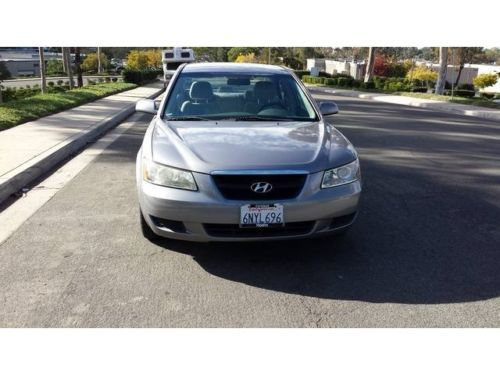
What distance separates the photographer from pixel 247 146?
3.76 m

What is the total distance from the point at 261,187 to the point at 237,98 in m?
1.76

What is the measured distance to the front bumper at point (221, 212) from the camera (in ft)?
11.2

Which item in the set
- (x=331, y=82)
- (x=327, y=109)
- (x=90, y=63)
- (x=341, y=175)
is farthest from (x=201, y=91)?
(x=90, y=63)

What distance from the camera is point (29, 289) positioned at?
3.33m

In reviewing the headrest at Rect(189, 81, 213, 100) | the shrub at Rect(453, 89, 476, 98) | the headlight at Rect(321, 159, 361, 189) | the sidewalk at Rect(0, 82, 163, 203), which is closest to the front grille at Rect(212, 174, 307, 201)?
the headlight at Rect(321, 159, 361, 189)

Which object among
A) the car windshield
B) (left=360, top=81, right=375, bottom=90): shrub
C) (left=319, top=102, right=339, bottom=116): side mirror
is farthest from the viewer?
(left=360, top=81, right=375, bottom=90): shrub

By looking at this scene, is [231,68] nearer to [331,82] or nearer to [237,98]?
[237,98]

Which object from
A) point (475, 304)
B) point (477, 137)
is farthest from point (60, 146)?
point (477, 137)

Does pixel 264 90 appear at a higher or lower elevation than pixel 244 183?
higher

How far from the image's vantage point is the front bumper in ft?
11.2

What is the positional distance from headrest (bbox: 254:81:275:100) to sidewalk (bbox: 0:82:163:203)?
3.06 m

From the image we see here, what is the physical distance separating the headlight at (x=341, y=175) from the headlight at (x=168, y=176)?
39.1 inches

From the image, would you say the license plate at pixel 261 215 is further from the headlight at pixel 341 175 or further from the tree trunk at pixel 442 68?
the tree trunk at pixel 442 68

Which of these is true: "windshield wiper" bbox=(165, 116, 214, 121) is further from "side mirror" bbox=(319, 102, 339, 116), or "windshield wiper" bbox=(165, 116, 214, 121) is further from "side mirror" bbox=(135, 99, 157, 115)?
"side mirror" bbox=(319, 102, 339, 116)
